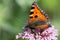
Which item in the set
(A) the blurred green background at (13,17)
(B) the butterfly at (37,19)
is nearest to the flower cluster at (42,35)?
(B) the butterfly at (37,19)

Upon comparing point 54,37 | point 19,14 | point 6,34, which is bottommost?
point 54,37

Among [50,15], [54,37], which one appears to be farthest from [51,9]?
[54,37]

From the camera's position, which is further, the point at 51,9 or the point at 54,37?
the point at 51,9

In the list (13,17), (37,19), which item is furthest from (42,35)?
(13,17)

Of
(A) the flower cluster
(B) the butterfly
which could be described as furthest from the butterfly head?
(A) the flower cluster

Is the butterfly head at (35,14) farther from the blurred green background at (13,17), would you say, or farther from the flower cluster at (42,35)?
A: the blurred green background at (13,17)

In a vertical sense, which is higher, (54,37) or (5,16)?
(5,16)

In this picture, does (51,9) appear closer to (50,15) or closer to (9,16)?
(50,15)

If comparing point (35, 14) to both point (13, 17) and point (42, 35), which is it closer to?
point (42, 35)
